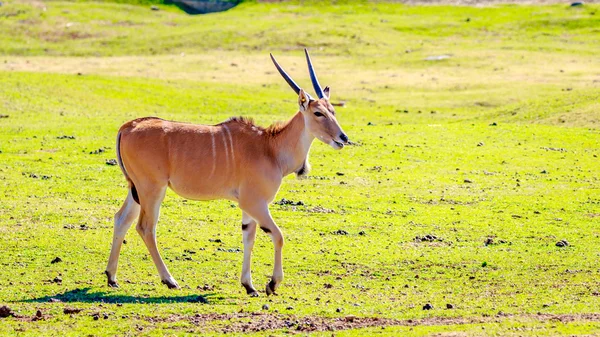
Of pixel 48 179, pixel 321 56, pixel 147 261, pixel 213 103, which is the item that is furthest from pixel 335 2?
pixel 147 261

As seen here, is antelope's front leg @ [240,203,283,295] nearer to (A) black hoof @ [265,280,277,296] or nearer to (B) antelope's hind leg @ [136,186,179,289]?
(A) black hoof @ [265,280,277,296]

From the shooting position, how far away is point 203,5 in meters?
68.9

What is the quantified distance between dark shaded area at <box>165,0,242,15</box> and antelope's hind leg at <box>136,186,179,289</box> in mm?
56571

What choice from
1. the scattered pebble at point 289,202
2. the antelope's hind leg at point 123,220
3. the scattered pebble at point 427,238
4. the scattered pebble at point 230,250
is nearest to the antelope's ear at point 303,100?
the antelope's hind leg at point 123,220

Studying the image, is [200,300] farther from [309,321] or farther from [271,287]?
[309,321]

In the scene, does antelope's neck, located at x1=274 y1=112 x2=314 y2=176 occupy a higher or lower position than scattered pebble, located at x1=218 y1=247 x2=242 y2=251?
higher

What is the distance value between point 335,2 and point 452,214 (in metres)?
50.4

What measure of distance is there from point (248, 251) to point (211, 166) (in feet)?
3.76

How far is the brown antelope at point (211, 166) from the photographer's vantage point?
12219mm

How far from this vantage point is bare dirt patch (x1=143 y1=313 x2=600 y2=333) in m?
10.4

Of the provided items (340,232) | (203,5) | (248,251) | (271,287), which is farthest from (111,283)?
(203,5)

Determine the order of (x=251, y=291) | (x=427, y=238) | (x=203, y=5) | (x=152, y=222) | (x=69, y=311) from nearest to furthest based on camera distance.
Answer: (x=69, y=311) → (x=251, y=291) → (x=152, y=222) → (x=427, y=238) → (x=203, y=5)

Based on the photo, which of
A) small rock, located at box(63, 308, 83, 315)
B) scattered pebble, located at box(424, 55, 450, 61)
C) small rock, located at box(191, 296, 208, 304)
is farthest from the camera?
scattered pebble, located at box(424, 55, 450, 61)

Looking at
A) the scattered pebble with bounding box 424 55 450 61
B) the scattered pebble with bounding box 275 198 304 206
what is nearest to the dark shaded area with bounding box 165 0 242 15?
the scattered pebble with bounding box 424 55 450 61
